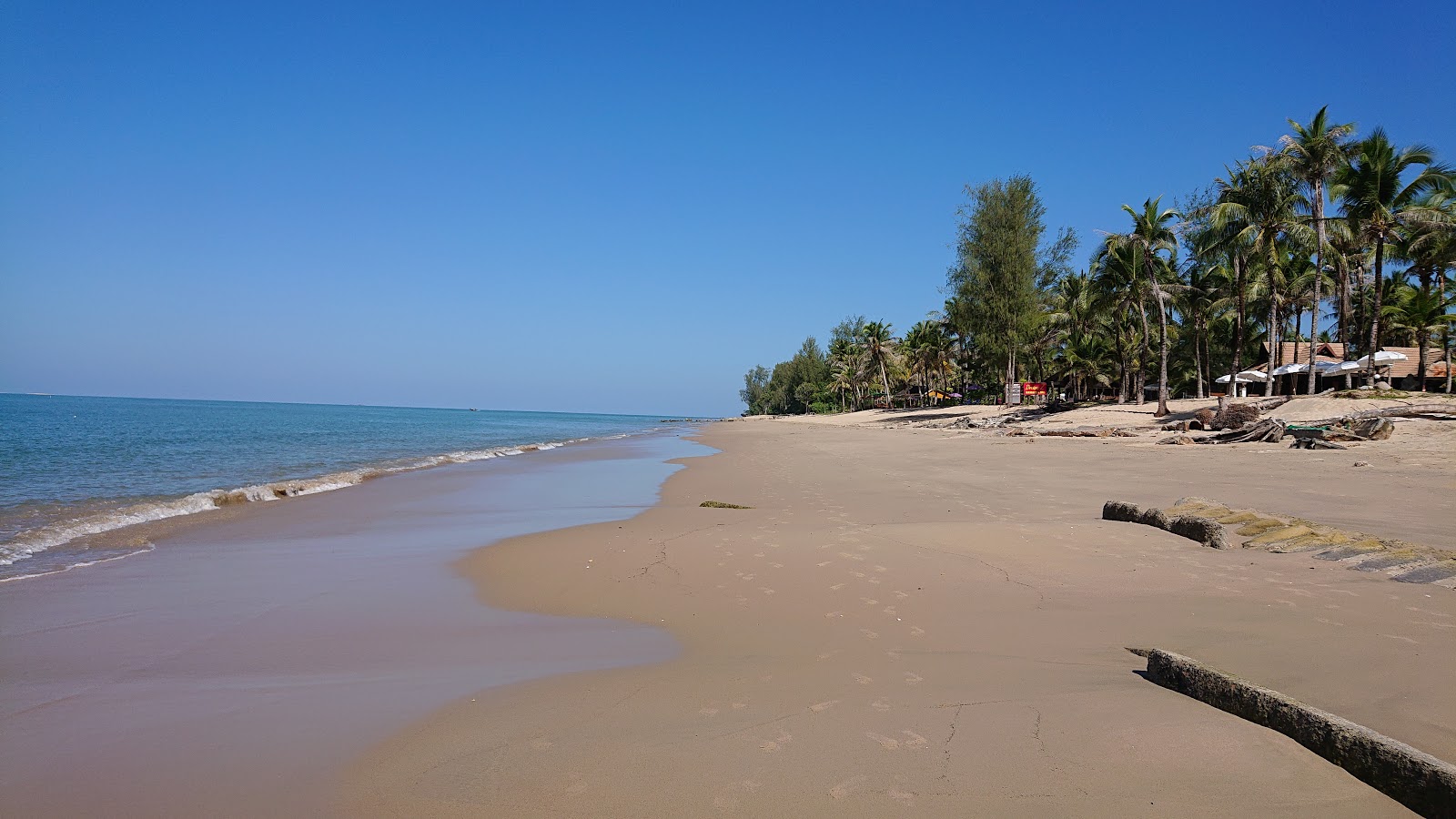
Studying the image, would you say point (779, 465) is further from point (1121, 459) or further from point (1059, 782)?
point (1059, 782)

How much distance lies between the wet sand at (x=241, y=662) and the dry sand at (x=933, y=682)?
0.37 m

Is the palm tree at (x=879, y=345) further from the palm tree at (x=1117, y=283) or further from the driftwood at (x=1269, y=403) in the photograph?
the driftwood at (x=1269, y=403)

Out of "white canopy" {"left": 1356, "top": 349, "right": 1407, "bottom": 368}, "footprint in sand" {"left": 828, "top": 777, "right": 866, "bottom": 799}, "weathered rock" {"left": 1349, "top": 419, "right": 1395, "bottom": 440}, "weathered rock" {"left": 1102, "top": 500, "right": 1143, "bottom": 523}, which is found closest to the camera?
"footprint in sand" {"left": 828, "top": 777, "right": 866, "bottom": 799}

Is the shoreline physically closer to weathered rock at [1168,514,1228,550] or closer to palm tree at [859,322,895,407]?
weathered rock at [1168,514,1228,550]

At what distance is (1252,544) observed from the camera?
671cm

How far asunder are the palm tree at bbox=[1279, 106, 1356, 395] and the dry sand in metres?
24.4

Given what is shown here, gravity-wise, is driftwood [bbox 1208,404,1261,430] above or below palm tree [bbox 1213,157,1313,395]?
below

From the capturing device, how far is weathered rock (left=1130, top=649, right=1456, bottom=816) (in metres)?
2.29

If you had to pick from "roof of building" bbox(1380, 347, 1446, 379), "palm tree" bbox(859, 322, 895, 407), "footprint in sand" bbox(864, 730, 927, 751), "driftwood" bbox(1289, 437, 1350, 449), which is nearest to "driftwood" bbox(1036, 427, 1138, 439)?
"driftwood" bbox(1289, 437, 1350, 449)

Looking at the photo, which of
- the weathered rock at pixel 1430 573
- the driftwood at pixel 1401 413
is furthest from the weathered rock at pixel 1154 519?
the driftwood at pixel 1401 413

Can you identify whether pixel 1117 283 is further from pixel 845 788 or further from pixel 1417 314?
pixel 845 788

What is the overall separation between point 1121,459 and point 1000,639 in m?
13.6

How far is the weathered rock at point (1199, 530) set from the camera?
6.83 m

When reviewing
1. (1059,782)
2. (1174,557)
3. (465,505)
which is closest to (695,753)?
(1059,782)
